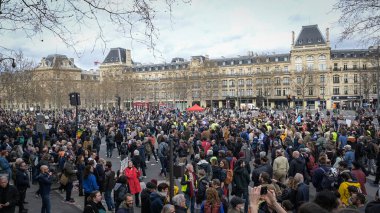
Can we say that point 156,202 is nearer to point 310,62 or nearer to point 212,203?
point 212,203

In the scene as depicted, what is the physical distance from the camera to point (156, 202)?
6715mm

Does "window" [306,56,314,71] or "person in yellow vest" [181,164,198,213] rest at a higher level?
"window" [306,56,314,71]

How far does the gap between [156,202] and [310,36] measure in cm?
7644

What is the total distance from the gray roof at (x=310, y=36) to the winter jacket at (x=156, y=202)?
75419 mm

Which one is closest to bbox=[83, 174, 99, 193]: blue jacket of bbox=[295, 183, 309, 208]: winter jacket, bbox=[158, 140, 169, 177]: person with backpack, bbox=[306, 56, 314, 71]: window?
bbox=[158, 140, 169, 177]: person with backpack

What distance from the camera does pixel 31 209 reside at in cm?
1002

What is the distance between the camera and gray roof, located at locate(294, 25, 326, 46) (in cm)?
→ 7462

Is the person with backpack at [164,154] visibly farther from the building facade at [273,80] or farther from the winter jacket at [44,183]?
the building facade at [273,80]

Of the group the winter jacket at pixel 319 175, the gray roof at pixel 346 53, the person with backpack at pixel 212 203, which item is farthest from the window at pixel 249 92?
the person with backpack at pixel 212 203

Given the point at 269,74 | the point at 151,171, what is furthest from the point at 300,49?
the point at 151,171

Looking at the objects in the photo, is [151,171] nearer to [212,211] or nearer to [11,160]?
[11,160]

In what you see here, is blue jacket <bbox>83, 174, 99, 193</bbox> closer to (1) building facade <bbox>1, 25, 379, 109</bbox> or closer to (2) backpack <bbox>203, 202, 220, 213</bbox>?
(2) backpack <bbox>203, 202, 220, 213</bbox>

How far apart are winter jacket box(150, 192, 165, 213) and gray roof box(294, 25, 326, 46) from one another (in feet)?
247

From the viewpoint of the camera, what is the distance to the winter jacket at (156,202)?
6.70m
